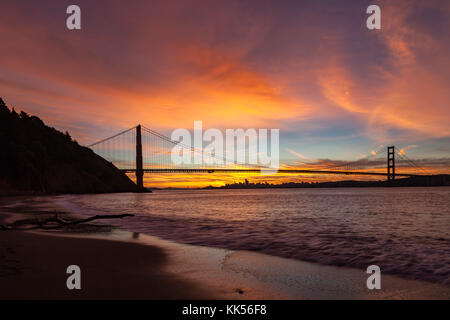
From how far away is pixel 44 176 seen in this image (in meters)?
67.3

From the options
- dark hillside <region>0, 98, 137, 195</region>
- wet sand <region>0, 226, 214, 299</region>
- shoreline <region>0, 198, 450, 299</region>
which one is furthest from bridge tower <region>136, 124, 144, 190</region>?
shoreline <region>0, 198, 450, 299</region>

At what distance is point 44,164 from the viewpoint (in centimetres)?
6612

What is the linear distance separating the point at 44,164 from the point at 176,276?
71702mm

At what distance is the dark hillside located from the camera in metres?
59.3

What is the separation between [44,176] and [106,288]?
2885 inches

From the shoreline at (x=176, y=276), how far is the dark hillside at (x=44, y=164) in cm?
5315

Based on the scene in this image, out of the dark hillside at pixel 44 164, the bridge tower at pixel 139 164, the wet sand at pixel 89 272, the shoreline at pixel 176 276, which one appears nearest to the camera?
the wet sand at pixel 89 272

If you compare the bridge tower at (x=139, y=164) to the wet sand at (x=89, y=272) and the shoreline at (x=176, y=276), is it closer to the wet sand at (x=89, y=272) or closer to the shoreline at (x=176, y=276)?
the wet sand at (x=89, y=272)

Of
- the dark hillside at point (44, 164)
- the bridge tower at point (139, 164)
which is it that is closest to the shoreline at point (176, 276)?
the dark hillside at point (44, 164)

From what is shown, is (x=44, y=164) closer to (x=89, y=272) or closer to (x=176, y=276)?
(x=89, y=272)

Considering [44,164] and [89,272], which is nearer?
[89,272]

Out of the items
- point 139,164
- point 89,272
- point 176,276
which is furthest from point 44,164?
point 176,276

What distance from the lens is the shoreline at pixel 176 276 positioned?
13.7 feet

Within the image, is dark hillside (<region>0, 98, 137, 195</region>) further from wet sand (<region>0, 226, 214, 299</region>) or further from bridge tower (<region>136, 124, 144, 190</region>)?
wet sand (<region>0, 226, 214, 299</region>)
